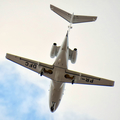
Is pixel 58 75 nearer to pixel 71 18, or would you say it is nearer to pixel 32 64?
pixel 32 64

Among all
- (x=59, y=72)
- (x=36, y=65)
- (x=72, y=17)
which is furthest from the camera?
(x=72, y=17)

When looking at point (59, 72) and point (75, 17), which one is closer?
point (59, 72)

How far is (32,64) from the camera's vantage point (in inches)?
780

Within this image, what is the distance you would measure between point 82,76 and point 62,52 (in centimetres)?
395

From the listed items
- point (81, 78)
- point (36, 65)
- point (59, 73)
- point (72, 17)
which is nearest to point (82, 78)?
point (81, 78)

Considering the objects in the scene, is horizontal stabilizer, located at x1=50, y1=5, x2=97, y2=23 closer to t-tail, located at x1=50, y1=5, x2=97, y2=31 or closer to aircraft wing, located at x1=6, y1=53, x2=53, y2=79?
t-tail, located at x1=50, y1=5, x2=97, y2=31

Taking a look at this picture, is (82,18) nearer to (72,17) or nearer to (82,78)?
(72,17)

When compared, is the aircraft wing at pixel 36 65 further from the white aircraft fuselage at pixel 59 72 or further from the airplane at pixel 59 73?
the white aircraft fuselage at pixel 59 72

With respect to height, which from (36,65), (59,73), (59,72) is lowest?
(59,73)

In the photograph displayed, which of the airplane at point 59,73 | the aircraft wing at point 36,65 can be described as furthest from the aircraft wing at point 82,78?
the aircraft wing at point 36,65

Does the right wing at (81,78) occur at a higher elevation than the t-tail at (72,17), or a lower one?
lower

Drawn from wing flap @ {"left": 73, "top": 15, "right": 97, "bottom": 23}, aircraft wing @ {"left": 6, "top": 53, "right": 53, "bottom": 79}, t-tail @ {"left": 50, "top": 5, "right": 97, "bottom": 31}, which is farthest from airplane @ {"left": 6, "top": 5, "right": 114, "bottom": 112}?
wing flap @ {"left": 73, "top": 15, "right": 97, "bottom": 23}

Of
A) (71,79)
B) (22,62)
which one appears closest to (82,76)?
(71,79)

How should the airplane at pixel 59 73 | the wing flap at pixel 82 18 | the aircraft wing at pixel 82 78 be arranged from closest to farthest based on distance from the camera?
the airplane at pixel 59 73 → the aircraft wing at pixel 82 78 → the wing flap at pixel 82 18
